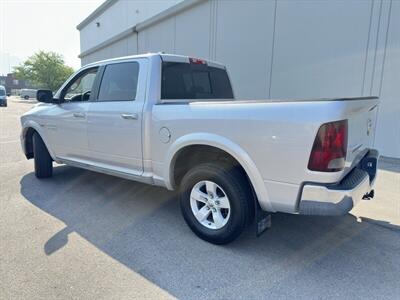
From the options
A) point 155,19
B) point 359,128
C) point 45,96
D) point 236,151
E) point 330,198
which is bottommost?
point 330,198

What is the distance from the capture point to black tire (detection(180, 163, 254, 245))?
9.31 feet

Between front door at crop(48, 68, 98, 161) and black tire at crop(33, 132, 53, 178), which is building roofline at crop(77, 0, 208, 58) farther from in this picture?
black tire at crop(33, 132, 53, 178)

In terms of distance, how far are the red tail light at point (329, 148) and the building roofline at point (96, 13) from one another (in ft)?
71.4

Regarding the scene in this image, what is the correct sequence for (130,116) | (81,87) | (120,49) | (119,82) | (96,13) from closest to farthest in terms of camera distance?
(130,116) < (119,82) < (81,87) < (120,49) < (96,13)

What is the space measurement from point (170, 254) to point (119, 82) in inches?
91.6

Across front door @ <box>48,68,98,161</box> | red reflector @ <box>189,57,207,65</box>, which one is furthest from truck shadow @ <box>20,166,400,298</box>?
red reflector @ <box>189,57,207,65</box>

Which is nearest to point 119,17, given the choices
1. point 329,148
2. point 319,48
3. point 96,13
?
point 96,13

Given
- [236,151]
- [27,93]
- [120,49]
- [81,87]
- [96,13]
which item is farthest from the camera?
[27,93]

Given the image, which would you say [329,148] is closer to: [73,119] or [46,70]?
[73,119]

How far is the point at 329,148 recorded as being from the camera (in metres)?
2.35

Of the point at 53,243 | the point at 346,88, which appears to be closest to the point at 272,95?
the point at 346,88

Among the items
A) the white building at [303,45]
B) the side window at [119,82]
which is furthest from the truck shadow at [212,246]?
the white building at [303,45]

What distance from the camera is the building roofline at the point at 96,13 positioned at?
2145 cm

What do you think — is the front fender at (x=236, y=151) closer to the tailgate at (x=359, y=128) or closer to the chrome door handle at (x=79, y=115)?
the tailgate at (x=359, y=128)
